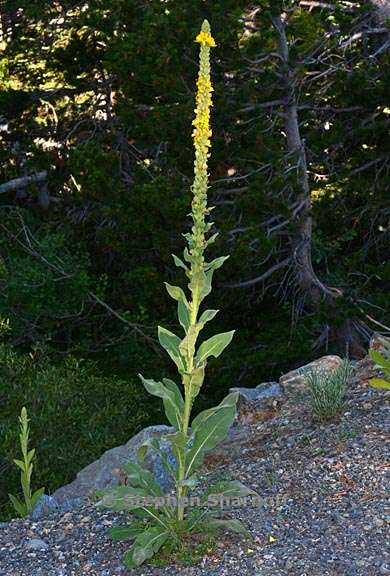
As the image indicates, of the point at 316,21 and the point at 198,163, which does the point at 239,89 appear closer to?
the point at 316,21

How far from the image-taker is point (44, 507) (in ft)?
18.7

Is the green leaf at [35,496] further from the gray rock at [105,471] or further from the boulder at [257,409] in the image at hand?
the boulder at [257,409]

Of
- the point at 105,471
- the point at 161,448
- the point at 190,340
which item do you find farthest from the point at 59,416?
the point at 190,340

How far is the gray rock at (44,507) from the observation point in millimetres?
5354

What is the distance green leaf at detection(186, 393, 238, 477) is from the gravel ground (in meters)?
0.39

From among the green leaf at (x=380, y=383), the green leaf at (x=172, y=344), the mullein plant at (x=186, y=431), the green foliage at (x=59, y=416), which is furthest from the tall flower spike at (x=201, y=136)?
the green foliage at (x=59, y=416)

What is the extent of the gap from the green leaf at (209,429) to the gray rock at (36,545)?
773mm

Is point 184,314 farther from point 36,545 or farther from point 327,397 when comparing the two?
Result: point 327,397

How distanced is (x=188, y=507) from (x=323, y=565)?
74 cm

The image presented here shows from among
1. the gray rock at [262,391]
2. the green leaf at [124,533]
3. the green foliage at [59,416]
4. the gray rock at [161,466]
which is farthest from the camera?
the green foliage at [59,416]

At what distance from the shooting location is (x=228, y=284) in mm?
10094

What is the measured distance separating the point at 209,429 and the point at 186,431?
144 millimetres

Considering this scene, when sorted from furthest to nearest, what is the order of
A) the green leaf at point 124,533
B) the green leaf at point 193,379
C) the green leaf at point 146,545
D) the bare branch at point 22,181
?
the bare branch at point 22,181
the green leaf at point 124,533
the green leaf at point 193,379
the green leaf at point 146,545

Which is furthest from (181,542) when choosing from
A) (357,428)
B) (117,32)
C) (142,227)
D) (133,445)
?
(117,32)
